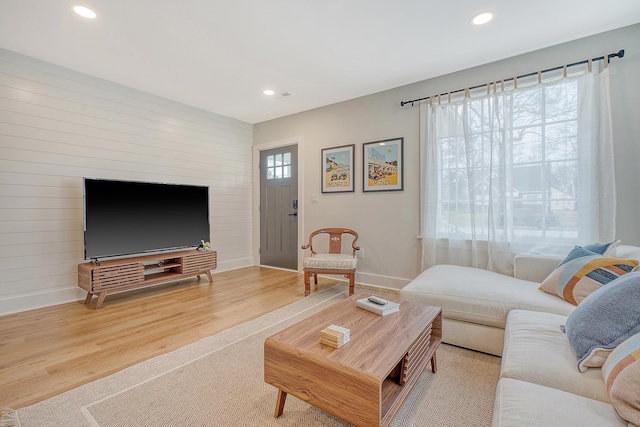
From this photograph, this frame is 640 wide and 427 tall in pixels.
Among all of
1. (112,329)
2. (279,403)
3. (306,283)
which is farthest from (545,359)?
(112,329)

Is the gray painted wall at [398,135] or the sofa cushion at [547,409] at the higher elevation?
the gray painted wall at [398,135]

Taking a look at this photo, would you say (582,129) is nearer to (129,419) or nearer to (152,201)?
(129,419)

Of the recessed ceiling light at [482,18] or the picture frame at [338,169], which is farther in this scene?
the picture frame at [338,169]

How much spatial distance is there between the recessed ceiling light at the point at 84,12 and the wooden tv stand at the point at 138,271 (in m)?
2.26

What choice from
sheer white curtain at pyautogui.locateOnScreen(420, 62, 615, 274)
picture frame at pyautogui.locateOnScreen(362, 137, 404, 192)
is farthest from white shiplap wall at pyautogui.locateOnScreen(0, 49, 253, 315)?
sheer white curtain at pyautogui.locateOnScreen(420, 62, 615, 274)

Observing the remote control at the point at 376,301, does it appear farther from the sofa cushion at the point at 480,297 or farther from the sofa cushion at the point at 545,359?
the sofa cushion at the point at 545,359

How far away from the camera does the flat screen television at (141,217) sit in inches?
121

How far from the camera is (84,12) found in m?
2.21

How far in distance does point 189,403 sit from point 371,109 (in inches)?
142

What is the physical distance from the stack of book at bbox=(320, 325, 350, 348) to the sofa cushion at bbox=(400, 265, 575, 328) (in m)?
1.05

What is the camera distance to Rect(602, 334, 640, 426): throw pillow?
0.84 metres

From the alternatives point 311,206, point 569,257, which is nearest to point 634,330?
point 569,257

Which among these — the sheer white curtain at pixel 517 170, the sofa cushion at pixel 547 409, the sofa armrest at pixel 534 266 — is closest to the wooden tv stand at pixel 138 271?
the sheer white curtain at pixel 517 170

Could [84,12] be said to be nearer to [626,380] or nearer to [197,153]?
[197,153]
